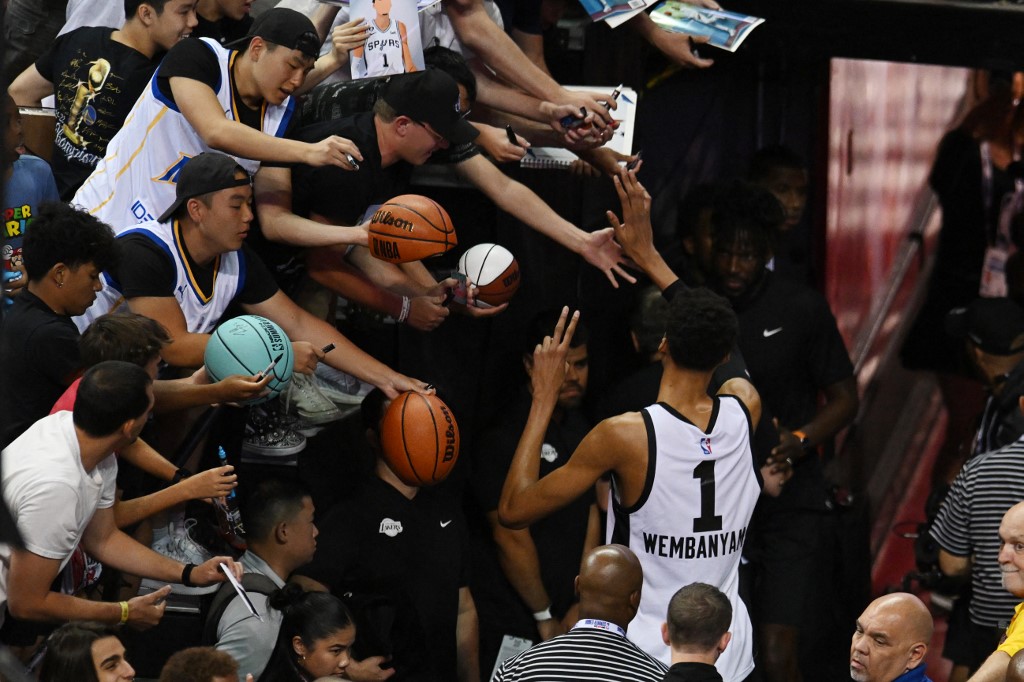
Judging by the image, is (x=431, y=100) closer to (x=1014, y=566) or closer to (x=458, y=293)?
(x=458, y=293)

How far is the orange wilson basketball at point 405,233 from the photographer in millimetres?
5949

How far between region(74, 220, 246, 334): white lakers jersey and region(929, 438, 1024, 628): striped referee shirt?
3323mm

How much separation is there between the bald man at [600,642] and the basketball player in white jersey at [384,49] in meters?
2.42

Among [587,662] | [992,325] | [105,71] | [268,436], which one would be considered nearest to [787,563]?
[992,325]

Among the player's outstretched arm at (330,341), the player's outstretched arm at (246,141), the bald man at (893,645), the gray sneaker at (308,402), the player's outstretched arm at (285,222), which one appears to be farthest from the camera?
the gray sneaker at (308,402)

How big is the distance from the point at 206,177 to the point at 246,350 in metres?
0.70

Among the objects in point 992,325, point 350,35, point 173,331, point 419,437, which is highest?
point 350,35

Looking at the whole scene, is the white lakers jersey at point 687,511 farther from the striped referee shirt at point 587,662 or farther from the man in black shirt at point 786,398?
the man in black shirt at point 786,398

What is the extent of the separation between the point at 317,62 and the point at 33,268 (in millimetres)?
1809

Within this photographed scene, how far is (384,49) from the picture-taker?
6.26 m

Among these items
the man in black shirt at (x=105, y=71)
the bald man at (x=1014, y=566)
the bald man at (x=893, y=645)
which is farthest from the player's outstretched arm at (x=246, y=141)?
the bald man at (x=1014, y=566)

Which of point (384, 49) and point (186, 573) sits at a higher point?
point (384, 49)

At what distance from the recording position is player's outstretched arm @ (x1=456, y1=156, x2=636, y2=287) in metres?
6.53

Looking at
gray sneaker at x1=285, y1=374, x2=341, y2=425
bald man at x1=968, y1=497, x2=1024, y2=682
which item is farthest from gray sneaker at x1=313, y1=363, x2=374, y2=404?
bald man at x1=968, y1=497, x2=1024, y2=682
